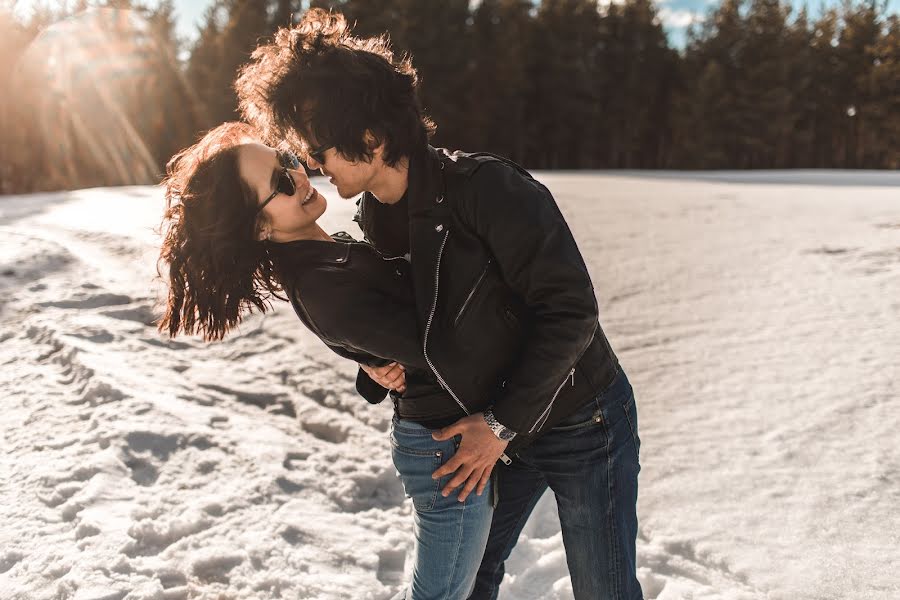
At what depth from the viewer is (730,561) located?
2.38 meters

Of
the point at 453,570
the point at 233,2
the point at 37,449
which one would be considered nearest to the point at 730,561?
the point at 453,570

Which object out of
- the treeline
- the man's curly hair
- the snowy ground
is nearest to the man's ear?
the man's curly hair

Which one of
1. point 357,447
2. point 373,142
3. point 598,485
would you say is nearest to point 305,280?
point 373,142

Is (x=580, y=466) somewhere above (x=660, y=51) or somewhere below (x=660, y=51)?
below

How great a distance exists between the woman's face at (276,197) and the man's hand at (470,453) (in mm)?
557

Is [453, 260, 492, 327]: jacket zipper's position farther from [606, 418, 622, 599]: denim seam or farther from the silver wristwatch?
[606, 418, 622, 599]: denim seam

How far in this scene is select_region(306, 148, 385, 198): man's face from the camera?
143 cm

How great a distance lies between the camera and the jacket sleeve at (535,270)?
127 centimetres

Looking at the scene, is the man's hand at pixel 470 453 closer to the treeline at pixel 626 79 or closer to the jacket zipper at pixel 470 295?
the jacket zipper at pixel 470 295

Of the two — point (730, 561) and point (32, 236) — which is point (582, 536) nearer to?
point (730, 561)

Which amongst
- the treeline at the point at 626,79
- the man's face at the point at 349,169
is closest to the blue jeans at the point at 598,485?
the man's face at the point at 349,169

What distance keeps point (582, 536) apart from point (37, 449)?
2.80 meters

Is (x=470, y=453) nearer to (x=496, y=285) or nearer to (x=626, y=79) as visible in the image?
(x=496, y=285)

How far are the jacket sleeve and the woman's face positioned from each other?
40cm
